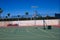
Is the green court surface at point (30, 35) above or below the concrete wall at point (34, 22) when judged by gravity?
below

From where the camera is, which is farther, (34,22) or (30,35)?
(34,22)

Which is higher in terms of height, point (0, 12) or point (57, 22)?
point (0, 12)

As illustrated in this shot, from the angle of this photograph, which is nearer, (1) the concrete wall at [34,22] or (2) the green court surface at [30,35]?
(2) the green court surface at [30,35]

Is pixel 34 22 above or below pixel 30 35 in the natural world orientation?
above

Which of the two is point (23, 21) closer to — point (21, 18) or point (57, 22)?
point (21, 18)

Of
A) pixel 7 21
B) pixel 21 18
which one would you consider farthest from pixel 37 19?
pixel 7 21

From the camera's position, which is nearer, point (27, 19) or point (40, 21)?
point (40, 21)

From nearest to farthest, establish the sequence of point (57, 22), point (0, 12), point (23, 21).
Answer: point (57, 22) → point (23, 21) → point (0, 12)

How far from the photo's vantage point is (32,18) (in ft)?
175

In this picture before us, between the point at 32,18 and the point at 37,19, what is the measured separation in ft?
5.24

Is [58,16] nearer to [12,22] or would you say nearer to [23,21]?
[23,21]

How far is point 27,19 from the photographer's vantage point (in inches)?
2141

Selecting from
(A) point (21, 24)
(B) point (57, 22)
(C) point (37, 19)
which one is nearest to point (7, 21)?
(A) point (21, 24)

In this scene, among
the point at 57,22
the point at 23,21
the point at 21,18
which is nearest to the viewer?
the point at 57,22
